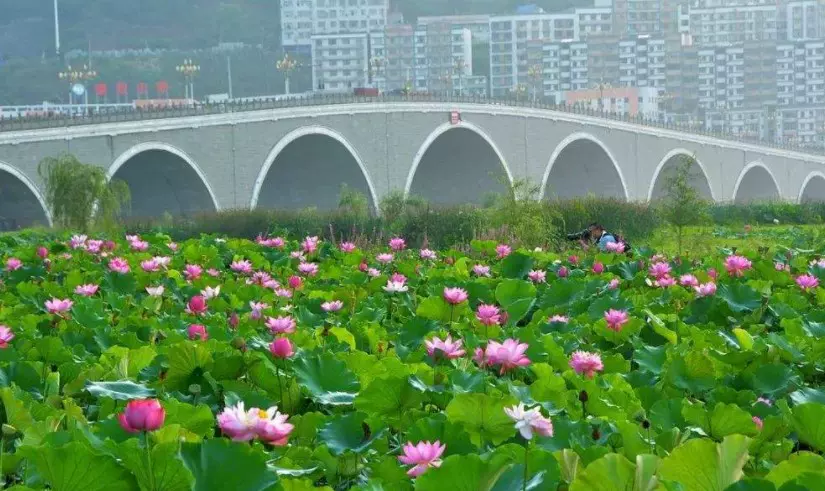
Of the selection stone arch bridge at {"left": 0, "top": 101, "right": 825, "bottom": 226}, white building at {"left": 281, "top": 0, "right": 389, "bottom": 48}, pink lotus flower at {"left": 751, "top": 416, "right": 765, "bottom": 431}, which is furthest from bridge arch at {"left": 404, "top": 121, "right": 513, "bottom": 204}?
white building at {"left": 281, "top": 0, "right": 389, "bottom": 48}

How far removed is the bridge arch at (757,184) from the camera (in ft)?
271

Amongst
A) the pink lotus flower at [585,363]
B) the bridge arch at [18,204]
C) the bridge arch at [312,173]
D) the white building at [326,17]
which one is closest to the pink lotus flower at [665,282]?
the pink lotus flower at [585,363]

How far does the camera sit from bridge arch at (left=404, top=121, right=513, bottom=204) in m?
63.7

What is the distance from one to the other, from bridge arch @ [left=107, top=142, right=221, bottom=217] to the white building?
337ft

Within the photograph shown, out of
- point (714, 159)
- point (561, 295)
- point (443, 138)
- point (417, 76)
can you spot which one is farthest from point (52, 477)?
point (417, 76)

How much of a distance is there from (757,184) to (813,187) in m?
7.29

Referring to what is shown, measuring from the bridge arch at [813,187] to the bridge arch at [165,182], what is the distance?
46103 mm

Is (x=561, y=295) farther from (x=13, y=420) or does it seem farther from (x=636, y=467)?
(x=636, y=467)

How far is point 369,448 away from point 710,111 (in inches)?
5655

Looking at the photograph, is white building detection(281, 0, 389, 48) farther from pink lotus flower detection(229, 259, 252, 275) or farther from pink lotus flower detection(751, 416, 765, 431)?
pink lotus flower detection(751, 416, 765, 431)

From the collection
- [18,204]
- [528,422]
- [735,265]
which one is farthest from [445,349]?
[18,204]

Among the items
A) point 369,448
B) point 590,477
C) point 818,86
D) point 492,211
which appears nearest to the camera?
point 590,477

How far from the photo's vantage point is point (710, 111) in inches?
5630

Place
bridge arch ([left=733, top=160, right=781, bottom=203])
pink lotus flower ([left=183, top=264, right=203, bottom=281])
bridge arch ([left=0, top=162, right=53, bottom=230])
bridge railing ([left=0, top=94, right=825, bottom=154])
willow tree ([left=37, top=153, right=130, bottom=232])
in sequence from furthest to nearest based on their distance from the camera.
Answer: bridge arch ([left=733, top=160, right=781, bottom=203])
bridge railing ([left=0, top=94, right=825, bottom=154])
bridge arch ([left=0, top=162, right=53, bottom=230])
willow tree ([left=37, top=153, right=130, bottom=232])
pink lotus flower ([left=183, top=264, right=203, bottom=281])
